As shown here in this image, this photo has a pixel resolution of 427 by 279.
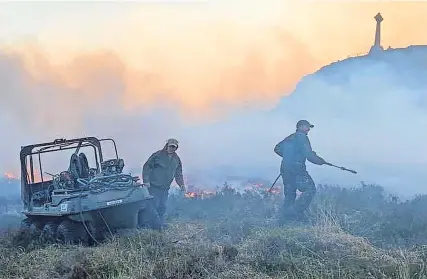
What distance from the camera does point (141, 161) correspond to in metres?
27.1

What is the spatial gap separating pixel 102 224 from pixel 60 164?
61.7ft

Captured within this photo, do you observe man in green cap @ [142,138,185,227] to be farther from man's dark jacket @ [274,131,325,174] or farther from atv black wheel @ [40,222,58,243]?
atv black wheel @ [40,222,58,243]

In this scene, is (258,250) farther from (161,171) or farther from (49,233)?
(161,171)

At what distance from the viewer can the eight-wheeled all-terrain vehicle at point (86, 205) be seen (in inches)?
396

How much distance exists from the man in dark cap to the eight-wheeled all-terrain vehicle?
8.34 feet

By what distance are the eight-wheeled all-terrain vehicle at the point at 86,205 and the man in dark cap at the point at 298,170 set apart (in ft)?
8.34

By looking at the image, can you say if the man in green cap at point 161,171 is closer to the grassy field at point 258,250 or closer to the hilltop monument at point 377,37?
the grassy field at point 258,250

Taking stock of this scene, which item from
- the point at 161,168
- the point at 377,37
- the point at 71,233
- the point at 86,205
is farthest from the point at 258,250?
the point at 377,37

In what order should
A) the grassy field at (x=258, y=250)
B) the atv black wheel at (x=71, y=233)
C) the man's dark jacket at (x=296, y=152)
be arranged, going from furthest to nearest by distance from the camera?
the man's dark jacket at (x=296, y=152) → the atv black wheel at (x=71, y=233) → the grassy field at (x=258, y=250)

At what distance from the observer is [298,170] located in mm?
11328

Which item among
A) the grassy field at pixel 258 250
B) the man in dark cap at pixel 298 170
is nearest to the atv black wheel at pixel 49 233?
the grassy field at pixel 258 250

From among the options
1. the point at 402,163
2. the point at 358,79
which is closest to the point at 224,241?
the point at 402,163

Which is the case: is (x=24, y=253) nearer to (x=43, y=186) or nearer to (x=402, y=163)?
(x=43, y=186)

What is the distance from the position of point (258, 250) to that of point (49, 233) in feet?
12.7
